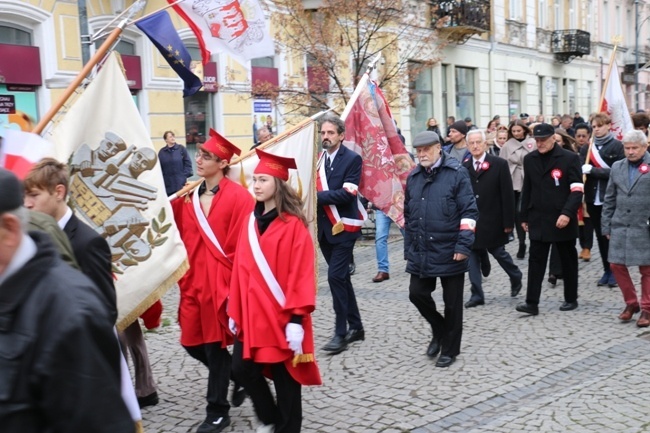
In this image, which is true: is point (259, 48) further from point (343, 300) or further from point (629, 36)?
point (629, 36)

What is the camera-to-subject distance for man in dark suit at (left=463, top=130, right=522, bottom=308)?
8445 millimetres

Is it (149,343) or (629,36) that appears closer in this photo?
(149,343)

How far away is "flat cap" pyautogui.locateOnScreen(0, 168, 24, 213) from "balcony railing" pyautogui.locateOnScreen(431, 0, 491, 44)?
77.8ft

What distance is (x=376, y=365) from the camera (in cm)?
645

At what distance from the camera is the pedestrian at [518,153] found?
11734mm

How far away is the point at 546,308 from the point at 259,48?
4129 millimetres

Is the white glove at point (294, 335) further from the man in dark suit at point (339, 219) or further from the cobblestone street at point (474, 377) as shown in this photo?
the man in dark suit at point (339, 219)

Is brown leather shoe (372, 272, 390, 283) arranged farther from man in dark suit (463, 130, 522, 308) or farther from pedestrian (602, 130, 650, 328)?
pedestrian (602, 130, 650, 328)

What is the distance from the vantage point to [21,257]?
204 cm

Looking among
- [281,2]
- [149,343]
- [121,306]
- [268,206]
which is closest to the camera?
[268,206]

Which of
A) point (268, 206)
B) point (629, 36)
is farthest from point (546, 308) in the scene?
point (629, 36)

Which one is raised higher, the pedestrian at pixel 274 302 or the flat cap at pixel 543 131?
the flat cap at pixel 543 131

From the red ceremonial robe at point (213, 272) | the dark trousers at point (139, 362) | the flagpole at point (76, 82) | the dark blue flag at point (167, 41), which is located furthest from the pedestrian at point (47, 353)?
the dark blue flag at point (167, 41)

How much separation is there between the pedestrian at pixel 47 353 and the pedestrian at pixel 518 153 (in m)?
10.1
